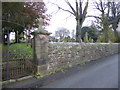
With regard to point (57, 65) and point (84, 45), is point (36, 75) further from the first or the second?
point (84, 45)

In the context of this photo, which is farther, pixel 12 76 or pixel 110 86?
pixel 12 76

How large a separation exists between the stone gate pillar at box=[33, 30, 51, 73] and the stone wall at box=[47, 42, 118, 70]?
11.6 inches

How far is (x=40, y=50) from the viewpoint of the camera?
14.0 feet

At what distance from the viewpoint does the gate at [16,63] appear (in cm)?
371

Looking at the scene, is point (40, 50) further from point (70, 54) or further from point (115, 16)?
point (115, 16)

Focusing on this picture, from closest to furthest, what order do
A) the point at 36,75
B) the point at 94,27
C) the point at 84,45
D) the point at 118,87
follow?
the point at 118,87 → the point at 36,75 → the point at 84,45 → the point at 94,27

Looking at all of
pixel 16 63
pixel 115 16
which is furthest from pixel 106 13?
pixel 16 63

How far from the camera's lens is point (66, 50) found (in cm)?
554

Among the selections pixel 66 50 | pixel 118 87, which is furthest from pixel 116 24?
pixel 118 87

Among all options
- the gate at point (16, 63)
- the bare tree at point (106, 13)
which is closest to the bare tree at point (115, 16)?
the bare tree at point (106, 13)

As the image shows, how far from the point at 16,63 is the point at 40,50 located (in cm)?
113

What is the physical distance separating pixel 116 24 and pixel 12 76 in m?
19.7

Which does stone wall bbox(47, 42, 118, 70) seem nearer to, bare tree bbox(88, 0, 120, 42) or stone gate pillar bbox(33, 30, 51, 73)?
stone gate pillar bbox(33, 30, 51, 73)

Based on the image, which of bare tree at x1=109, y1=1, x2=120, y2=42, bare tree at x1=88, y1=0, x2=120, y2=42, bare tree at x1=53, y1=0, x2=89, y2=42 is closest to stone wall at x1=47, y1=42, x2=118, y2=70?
bare tree at x1=53, y1=0, x2=89, y2=42
